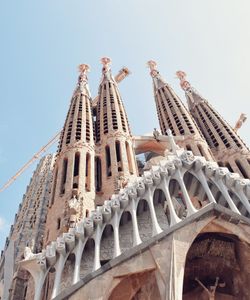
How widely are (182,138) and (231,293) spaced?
13276 mm

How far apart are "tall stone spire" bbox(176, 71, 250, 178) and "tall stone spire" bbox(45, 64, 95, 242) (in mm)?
7868

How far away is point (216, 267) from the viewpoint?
13508 millimetres

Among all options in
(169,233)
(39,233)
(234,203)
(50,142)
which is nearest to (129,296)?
(169,233)

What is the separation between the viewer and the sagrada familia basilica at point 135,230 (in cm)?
1148

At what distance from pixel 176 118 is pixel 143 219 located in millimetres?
14793

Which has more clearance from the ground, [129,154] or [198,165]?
[129,154]

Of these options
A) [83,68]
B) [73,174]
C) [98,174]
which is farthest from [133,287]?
[83,68]

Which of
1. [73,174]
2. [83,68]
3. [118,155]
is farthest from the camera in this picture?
[83,68]

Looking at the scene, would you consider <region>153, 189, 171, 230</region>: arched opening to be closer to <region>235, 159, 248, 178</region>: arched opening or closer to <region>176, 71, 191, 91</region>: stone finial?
<region>235, 159, 248, 178</region>: arched opening

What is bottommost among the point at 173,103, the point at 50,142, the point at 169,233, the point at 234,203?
the point at 169,233

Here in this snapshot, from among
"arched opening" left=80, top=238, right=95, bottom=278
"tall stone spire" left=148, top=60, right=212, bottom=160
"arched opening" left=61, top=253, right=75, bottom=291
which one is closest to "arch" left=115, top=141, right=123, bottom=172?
"tall stone spire" left=148, top=60, right=212, bottom=160

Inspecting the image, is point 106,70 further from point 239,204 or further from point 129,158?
point 239,204

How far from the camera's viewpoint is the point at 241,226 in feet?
41.7

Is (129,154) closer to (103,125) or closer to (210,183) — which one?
(103,125)
